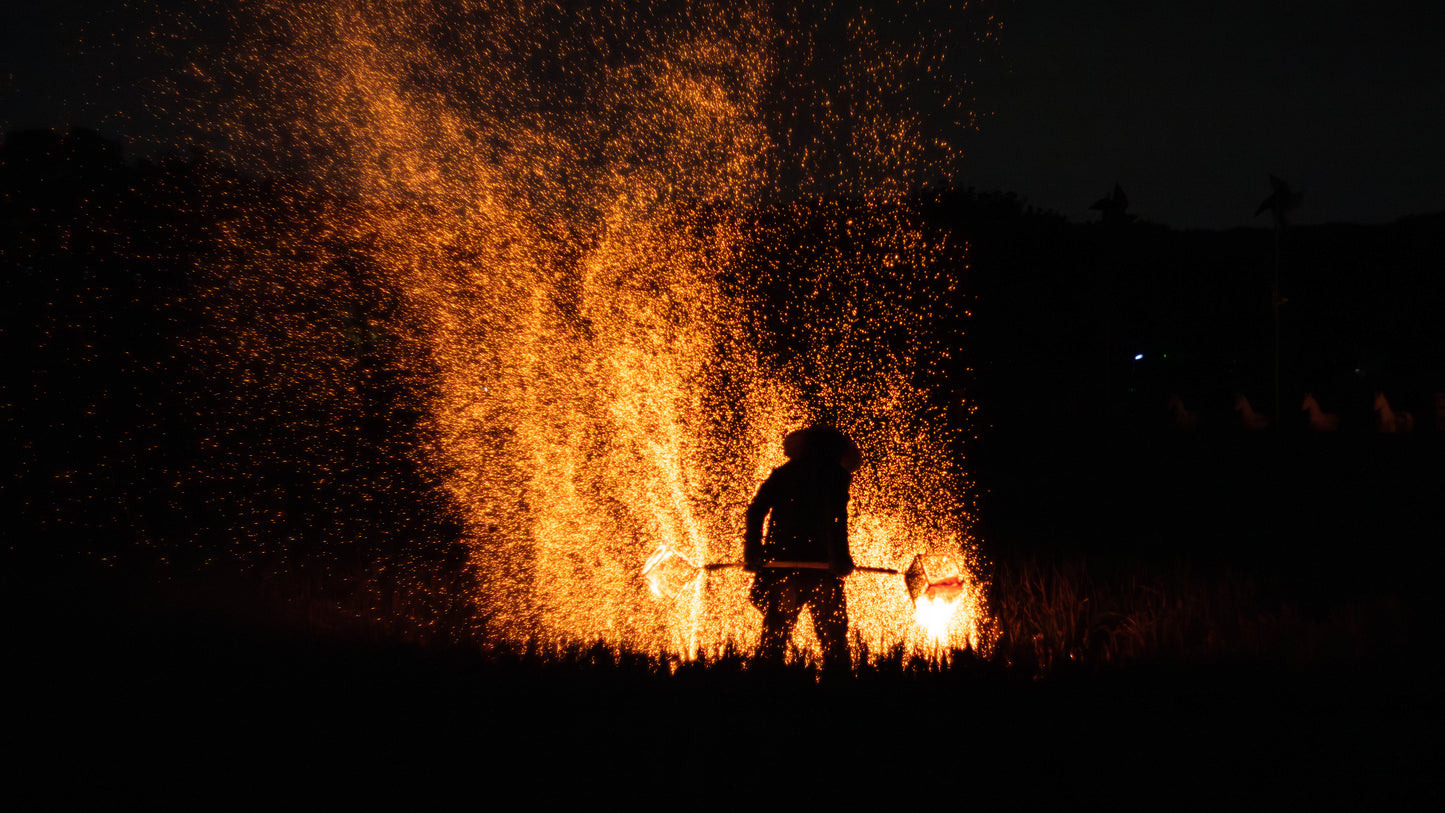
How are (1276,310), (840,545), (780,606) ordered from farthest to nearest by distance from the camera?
(1276,310) < (780,606) < (840,545)

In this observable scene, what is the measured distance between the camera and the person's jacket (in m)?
6.02

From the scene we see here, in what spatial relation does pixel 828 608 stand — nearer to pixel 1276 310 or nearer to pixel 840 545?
pixel 840 545

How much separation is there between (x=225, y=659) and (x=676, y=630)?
2926 mm

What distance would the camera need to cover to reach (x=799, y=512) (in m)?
6.14

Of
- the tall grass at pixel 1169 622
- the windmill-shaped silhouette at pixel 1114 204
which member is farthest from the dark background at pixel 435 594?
the windmill-shaped silhouette at pixel 1114 204

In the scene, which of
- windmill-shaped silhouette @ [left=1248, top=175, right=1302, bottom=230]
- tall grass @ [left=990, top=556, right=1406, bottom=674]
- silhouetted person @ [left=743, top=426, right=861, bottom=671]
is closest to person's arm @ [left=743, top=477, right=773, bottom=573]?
silhouetted person @ [left=743, top=426, right=861, bottom=671]

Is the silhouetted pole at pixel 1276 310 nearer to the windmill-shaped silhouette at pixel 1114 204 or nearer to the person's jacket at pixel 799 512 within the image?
the windmill-shaped silhouette at pixel 1114 204

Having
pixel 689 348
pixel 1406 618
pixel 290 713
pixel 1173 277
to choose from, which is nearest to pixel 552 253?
pixel 689 348

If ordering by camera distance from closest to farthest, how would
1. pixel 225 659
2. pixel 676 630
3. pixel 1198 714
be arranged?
pixel 1198 714 < pixel 225 659 < pixel 676 630

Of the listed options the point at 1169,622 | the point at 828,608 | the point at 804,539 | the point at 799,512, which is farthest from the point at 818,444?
the point at 1169,622

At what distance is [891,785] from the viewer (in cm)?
356

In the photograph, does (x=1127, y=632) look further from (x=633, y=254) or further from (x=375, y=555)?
(x=633, y=254)

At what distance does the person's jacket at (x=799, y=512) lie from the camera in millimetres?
6023

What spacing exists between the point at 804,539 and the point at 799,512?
165 mm
